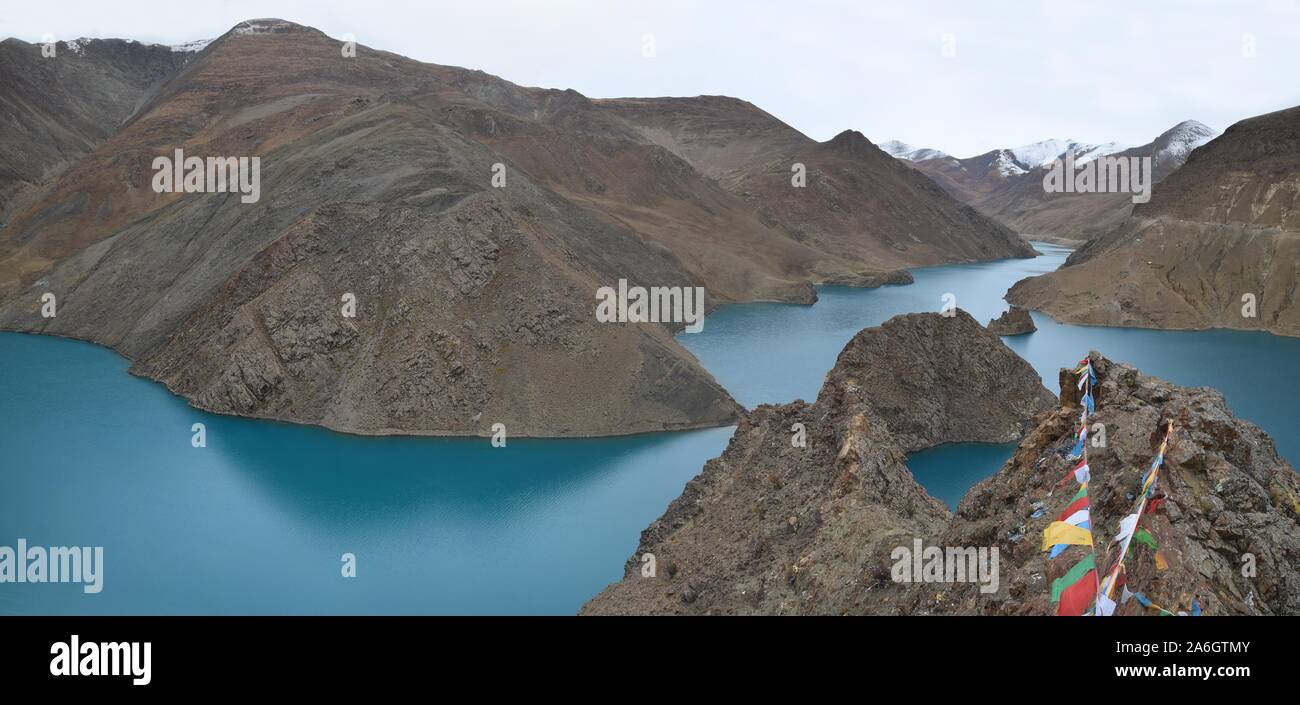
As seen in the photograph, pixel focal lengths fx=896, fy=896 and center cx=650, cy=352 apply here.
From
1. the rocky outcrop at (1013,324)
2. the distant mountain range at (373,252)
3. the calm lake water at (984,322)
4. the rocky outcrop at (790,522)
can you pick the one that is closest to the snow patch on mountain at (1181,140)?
the distant mountain range at (373,252)

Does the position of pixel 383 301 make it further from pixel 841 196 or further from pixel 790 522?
pixel 841 196

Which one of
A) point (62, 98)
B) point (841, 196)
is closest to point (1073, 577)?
point (841, 196)

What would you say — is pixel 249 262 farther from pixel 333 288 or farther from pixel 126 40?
pixel 126 40

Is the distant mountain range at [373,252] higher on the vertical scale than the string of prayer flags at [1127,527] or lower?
higher

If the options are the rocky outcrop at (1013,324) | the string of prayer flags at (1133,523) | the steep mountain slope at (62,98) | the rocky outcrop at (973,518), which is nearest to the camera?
the string of prayer flags at (1133,523)

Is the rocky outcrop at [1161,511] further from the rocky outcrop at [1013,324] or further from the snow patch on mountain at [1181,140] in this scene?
the snow patch on mountain at [1181,140]

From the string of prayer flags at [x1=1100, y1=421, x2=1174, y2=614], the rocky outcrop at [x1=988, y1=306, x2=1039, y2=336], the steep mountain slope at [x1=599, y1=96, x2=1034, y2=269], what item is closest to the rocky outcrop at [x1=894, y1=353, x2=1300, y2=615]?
the string of prayer flags at [x1=1100, y1=421, x2=1174, y2=614]
